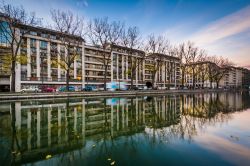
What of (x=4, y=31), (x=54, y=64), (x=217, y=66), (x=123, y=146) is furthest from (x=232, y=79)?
(x=123, y=146)

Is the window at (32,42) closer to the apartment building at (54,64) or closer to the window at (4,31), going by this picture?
the apartment building at (54,64)

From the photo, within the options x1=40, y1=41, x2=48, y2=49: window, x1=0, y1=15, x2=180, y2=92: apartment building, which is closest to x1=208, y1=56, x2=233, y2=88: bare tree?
x1=0, y1=15, x2=180, y2=92: apartment building

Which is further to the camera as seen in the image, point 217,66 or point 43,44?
point 217,66

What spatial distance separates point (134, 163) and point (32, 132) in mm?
6331

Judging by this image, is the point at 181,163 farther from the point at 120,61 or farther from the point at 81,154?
the point at 120,61

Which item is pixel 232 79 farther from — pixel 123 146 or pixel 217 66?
pixel 123 146

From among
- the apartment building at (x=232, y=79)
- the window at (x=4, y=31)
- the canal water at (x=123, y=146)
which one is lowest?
the canal water at (x=123, y=146)

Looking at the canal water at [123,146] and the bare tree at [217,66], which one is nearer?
the canal water at [123,146]

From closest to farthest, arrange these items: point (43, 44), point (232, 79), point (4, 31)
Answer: point (4, 31) → point (43, 44) → point (232, 79)

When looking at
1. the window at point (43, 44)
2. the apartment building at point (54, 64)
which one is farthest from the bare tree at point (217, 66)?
the window at point (43, 44)

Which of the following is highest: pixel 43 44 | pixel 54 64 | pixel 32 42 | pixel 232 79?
pixel 32 42

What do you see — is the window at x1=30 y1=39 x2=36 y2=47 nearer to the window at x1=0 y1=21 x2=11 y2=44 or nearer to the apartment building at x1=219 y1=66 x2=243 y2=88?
the window at x1=0 y1=21 x2=11 y2=44

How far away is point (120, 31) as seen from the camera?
51344 millimetres

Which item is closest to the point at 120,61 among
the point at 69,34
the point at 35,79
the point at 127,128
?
the point at 35,79
